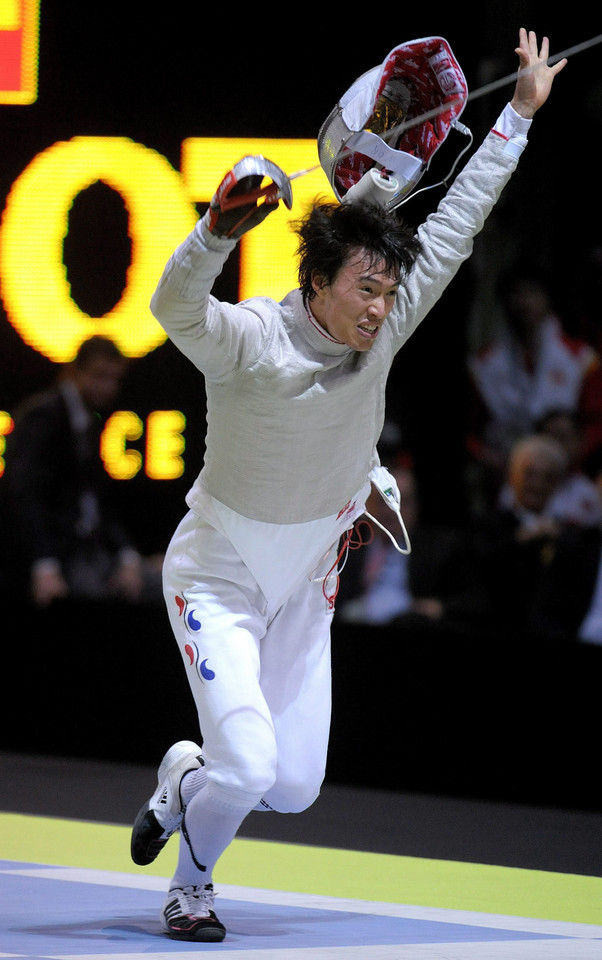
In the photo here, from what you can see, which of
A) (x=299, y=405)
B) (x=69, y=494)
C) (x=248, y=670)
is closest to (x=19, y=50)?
(x=69, y=494)

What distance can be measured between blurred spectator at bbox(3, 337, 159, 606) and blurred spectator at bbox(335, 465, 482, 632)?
0.80 m

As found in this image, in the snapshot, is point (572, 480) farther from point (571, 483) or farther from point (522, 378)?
point (522, 378)

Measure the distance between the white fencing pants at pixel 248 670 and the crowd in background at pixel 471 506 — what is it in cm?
208

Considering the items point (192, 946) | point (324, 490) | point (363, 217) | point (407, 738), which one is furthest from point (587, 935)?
point (407, 738)

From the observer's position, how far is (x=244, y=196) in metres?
2.41

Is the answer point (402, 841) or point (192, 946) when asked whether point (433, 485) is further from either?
point (192, 946)

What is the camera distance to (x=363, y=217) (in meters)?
2.76

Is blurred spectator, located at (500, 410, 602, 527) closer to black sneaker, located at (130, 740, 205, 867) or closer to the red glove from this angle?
black sneaker, located at (130, 740, 205, 867)

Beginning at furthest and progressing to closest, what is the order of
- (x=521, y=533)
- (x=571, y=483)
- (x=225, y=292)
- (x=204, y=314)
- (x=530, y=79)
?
1. (x=571, y=483)
2. (x=225, y=292)
3. (x=521, y=533)
4. (x=530, y=79)
5. (x=204, y=314)

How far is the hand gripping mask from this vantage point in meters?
2.88

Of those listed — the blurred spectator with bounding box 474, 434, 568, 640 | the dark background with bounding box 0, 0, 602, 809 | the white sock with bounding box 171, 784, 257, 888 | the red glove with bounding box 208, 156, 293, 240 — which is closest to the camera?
the red glove with bounding box 208, 156, 293, 240

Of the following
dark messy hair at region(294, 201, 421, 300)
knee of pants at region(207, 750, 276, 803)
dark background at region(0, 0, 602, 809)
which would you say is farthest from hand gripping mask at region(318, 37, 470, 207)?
dark background at region(0, 0, 602, 809)

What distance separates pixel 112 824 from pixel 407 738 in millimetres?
1154

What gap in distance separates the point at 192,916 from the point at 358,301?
1226 mm
